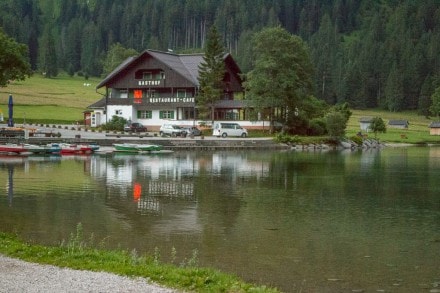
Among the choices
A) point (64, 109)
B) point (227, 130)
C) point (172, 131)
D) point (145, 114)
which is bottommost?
point (172, 131)

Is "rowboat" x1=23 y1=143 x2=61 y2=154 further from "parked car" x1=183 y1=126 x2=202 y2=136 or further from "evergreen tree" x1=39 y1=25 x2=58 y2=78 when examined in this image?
"evergreen tree" x1=39 y1=25 x2=58 y2=78

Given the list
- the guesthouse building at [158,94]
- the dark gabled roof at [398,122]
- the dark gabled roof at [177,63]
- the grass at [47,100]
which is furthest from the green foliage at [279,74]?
the dark gabled roof at [398,122]

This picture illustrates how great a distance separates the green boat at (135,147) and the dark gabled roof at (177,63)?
27490 millimetres

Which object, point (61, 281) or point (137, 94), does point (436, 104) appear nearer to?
point (137, 94)

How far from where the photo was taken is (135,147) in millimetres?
59719

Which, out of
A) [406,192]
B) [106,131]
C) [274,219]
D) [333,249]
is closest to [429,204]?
[406,192]

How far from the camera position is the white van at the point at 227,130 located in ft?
253

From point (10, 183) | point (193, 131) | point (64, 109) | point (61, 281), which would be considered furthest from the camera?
point (64, 109)

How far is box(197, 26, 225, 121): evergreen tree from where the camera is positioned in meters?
83.1

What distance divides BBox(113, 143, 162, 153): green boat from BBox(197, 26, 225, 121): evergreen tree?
2343cm

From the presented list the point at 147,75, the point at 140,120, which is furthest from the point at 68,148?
the point at 147,75

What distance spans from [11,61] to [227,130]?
89.3ft

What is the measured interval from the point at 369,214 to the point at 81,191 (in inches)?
552

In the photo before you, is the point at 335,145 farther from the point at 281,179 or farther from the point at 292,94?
the point at 281,179
